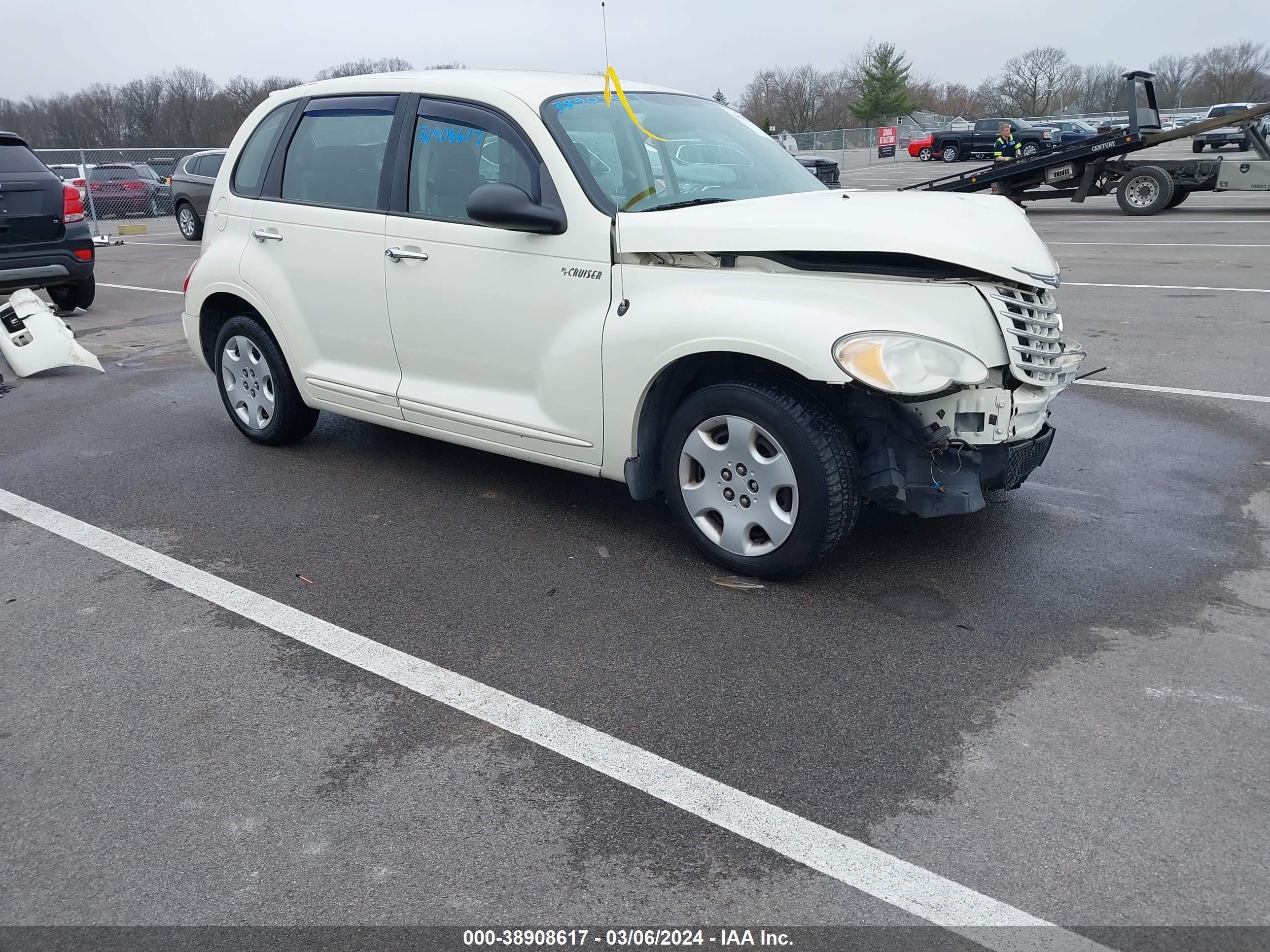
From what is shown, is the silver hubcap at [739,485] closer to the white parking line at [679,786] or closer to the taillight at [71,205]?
the white parking line at [679,786]

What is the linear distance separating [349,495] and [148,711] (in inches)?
82.1

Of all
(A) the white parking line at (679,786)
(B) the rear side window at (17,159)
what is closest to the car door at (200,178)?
(B) the rear side window at (17,159)

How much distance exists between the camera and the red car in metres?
48.5

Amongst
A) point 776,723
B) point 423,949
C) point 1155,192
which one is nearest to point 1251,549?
point 776,723

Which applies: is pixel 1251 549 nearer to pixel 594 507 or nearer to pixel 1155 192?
pixel 594 507

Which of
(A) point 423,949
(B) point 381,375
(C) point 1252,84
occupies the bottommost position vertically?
(A) point 423,949

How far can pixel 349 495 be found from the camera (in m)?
5.40

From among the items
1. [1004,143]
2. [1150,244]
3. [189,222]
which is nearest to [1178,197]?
[1150,244]

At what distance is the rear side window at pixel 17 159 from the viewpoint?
10.1 m

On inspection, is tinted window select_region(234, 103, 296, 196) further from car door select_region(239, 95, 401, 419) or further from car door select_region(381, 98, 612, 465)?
car door select_region(381, 98, 612, 465)

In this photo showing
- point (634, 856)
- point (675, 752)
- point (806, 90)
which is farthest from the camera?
point (806, 90)

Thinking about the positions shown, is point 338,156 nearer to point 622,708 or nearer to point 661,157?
point 661,157

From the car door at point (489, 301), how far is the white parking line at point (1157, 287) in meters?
8.32

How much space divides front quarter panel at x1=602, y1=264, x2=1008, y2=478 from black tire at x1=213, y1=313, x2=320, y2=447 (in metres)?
2.33
